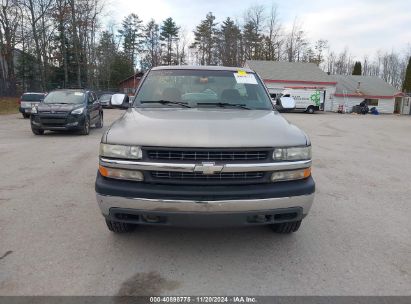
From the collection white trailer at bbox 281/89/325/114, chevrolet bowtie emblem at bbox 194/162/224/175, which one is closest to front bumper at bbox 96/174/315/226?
chevrolet bowtie emblem at bbox 194/162/224/175

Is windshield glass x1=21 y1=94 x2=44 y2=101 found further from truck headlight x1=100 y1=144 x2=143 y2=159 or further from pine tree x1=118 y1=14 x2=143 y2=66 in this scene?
pine tree x1=118 y1=14 x2=143 y2=66

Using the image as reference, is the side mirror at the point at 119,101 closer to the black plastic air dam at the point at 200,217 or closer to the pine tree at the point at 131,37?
the black plastic air dam at the point at 200,217

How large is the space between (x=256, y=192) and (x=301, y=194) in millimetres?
469

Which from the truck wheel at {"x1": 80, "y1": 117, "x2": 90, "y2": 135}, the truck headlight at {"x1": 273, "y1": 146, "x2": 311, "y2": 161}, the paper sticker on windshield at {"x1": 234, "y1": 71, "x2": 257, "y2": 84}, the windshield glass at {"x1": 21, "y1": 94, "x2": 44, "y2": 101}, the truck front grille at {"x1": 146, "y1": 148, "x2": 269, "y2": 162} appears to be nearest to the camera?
the truck front grille at {"x1": 146, "y1": 148, "x2": 269, "y2": 162}

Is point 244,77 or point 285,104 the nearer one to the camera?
point 244,77

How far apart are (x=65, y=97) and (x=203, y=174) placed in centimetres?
1240

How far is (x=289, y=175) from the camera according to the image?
3512 millimetres

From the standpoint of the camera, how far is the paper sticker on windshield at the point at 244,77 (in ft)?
16.9

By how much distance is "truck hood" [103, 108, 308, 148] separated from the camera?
3344mm

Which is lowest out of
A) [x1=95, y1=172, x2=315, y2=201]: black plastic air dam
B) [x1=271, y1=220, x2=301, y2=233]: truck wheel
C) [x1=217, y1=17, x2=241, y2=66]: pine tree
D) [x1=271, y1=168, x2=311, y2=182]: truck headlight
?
[x1=271, y1=220, x2=301, y2=233]: truck wheel

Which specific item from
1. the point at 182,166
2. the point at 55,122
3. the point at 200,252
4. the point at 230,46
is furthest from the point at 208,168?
the point at 230,46

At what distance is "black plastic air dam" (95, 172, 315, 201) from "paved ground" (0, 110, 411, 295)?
73cm

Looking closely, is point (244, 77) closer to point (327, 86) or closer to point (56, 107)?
point (56, 107)

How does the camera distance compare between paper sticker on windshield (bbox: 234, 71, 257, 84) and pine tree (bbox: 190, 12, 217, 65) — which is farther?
→ pine tree (bbox: 190, 12, 217, 65)
